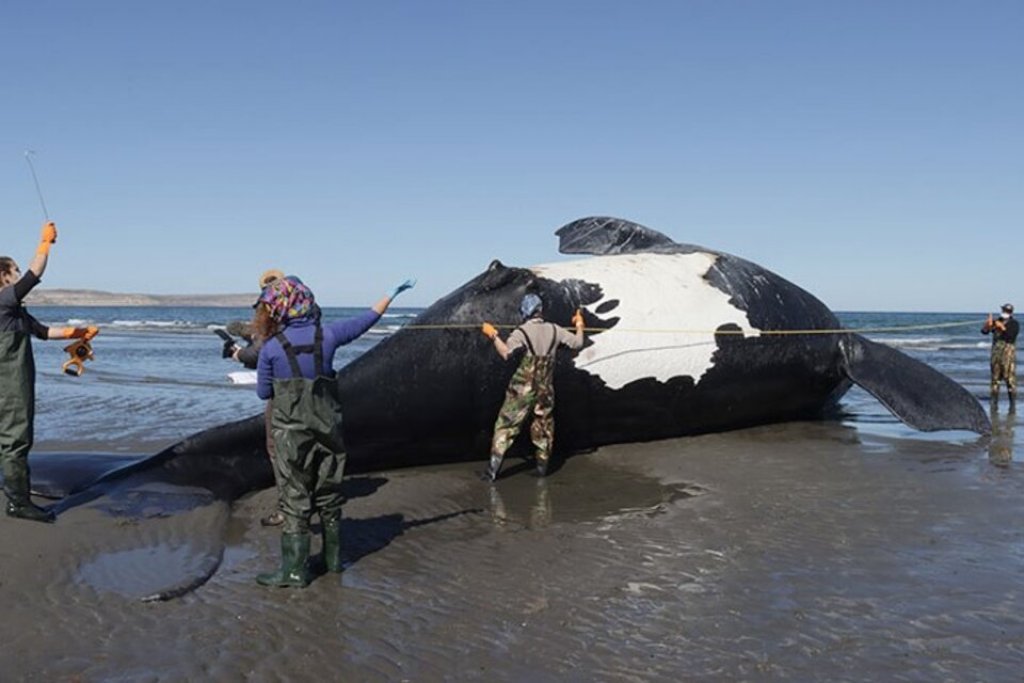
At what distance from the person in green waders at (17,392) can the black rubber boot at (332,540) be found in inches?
79.4

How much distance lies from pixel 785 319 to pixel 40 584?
7923 mm

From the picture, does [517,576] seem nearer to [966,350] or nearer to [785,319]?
[785,319]

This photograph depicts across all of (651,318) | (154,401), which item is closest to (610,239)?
(651,318)

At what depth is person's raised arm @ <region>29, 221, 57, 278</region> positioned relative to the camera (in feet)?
20.1

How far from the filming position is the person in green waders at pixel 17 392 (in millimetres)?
6086

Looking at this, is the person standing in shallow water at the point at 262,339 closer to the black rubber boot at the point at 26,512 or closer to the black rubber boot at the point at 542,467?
the black rubber boot at the point at 26,512

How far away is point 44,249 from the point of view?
6.17 metres

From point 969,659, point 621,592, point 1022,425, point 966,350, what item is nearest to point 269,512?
point 621,592

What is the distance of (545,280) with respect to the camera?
9.35 m

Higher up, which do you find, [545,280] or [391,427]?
[545,280]

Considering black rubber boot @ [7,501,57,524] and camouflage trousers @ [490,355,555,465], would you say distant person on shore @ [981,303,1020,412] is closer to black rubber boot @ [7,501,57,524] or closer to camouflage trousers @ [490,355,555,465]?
camouflage trousers @ [490,355,555,465]

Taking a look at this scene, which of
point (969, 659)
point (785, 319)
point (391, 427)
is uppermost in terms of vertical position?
point (785, 319)

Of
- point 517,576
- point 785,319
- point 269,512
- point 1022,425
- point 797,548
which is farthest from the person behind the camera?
point 1022,425

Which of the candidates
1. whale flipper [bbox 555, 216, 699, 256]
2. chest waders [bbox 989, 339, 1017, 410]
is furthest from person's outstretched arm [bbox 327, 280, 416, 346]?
chest waders [bbox 989, 339, 1017, 410]
